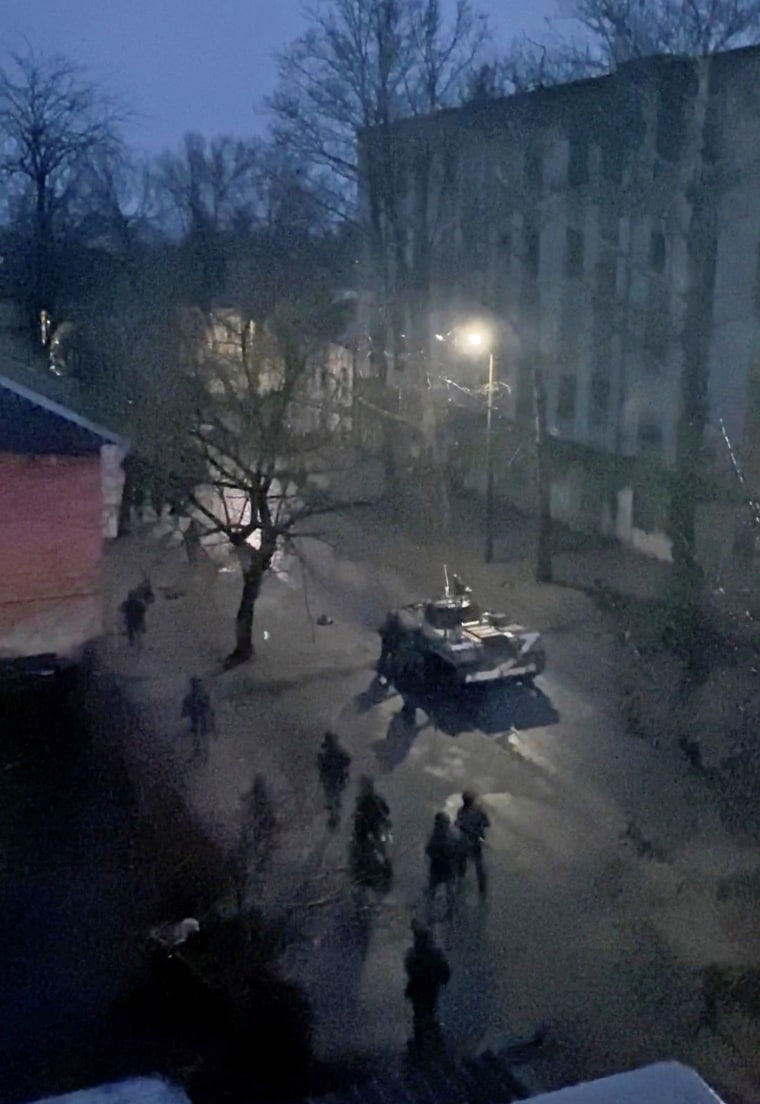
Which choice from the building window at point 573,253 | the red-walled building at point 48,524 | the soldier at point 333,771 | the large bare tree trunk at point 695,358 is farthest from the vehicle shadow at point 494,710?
the building window at point 573,253

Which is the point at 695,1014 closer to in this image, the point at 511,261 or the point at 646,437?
the point at 646,437

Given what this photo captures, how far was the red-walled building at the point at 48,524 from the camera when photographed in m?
12.9

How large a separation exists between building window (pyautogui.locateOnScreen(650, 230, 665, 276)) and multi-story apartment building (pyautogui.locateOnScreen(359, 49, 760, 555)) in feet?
0.08

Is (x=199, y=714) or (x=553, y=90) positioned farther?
(x=553, y=90)

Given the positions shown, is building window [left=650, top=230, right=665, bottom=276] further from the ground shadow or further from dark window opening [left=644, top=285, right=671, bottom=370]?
the ground shadow

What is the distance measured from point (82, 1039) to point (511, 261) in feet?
64.4

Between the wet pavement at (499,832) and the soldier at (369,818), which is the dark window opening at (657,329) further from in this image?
the soldier at (369,818)

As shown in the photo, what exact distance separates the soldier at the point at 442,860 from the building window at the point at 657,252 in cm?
1395

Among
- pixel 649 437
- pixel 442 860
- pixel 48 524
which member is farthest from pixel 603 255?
pixel 442 860

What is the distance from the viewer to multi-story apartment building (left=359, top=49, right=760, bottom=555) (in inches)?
725

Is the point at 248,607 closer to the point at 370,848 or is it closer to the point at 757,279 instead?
the point at 370,848

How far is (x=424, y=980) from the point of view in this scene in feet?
24.9

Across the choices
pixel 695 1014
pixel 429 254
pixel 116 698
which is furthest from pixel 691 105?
pixel 695 1014

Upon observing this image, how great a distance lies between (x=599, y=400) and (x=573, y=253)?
2.90 metres
